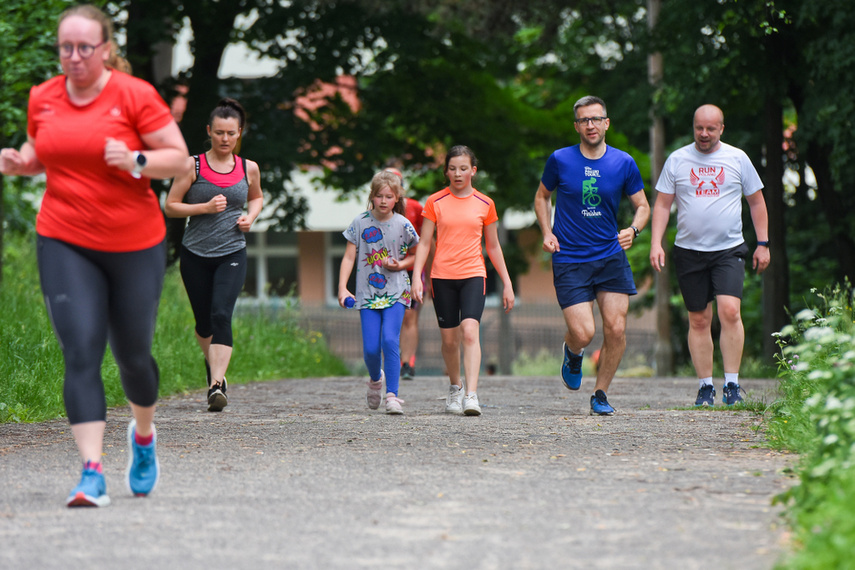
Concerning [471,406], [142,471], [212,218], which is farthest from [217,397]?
[142,471]

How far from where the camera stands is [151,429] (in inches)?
190

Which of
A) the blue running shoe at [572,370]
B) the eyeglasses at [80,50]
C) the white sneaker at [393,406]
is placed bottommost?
the white sneaker at [393,406]

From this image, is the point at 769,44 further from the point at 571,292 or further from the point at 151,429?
the point at 151,429

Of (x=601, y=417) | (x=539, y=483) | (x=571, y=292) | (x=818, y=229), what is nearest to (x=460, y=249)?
(x=571, y=292)

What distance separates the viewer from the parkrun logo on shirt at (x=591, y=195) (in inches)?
305

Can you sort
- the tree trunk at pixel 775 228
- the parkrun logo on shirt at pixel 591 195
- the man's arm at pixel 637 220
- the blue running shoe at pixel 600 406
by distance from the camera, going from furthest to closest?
the tree trunk at pixel 775 228 < the blue running shoe at pixel 600 406 < the parkrun logo on shirt at pixel 591 195 < the man's arm at pixel 637 220

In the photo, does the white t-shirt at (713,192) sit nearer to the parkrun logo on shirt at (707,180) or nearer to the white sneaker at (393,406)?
the parkrun logo on shirt at (707,180)

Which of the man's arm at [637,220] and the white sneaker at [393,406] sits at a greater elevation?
the man's arm at [637,220]

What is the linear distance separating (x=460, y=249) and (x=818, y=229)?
1398 centimetres

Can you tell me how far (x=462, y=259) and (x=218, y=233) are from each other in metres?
1.69

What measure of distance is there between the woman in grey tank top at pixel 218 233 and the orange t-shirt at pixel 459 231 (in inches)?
50.6

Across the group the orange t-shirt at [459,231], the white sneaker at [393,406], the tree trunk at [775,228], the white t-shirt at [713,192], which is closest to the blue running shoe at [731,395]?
the white t-shirt at [713,192]

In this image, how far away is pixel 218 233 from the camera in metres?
7.91

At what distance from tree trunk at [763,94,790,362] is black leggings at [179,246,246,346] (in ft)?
35.1
